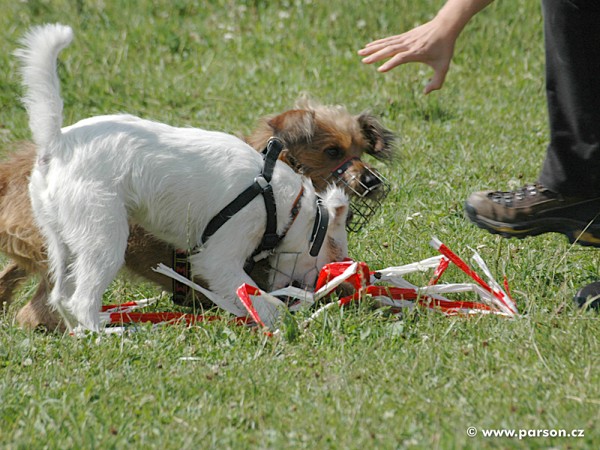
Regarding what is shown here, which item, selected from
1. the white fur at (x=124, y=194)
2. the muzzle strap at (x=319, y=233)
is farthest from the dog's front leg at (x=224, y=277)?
Result: the muzzle strap at (x=319, y=233)

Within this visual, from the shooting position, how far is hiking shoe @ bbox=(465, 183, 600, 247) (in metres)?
3.83

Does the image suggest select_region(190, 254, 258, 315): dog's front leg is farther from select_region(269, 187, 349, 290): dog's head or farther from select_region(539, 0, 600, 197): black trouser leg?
select_region(539, 0, 600, 197): black trouser leg

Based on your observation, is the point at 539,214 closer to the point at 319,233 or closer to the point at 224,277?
the point at 319,233

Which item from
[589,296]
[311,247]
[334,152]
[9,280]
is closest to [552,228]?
[589,296]

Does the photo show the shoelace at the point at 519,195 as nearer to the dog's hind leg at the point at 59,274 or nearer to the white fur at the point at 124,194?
the white fur at the point at 124,194

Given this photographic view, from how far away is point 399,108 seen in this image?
24.9ft

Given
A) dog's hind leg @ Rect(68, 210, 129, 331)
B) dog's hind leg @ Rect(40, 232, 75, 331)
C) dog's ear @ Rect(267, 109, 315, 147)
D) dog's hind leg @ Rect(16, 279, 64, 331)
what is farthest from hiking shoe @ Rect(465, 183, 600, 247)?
dog's hind leg @ Rect(16, 279, 64, 331)

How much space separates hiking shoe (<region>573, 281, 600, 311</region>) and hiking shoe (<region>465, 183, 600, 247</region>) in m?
0.22

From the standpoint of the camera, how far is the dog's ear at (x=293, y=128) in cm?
507

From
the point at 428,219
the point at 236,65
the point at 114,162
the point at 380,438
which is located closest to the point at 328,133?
the point at 428,219

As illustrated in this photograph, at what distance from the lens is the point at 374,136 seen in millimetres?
5645

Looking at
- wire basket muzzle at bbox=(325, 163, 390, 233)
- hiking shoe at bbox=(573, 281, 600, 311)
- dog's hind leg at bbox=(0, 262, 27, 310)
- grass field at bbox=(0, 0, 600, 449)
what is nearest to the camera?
grass field at bbox=(0, 0, 600, 449)

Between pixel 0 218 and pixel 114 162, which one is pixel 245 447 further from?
pixel 0 218

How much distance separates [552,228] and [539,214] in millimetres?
114
